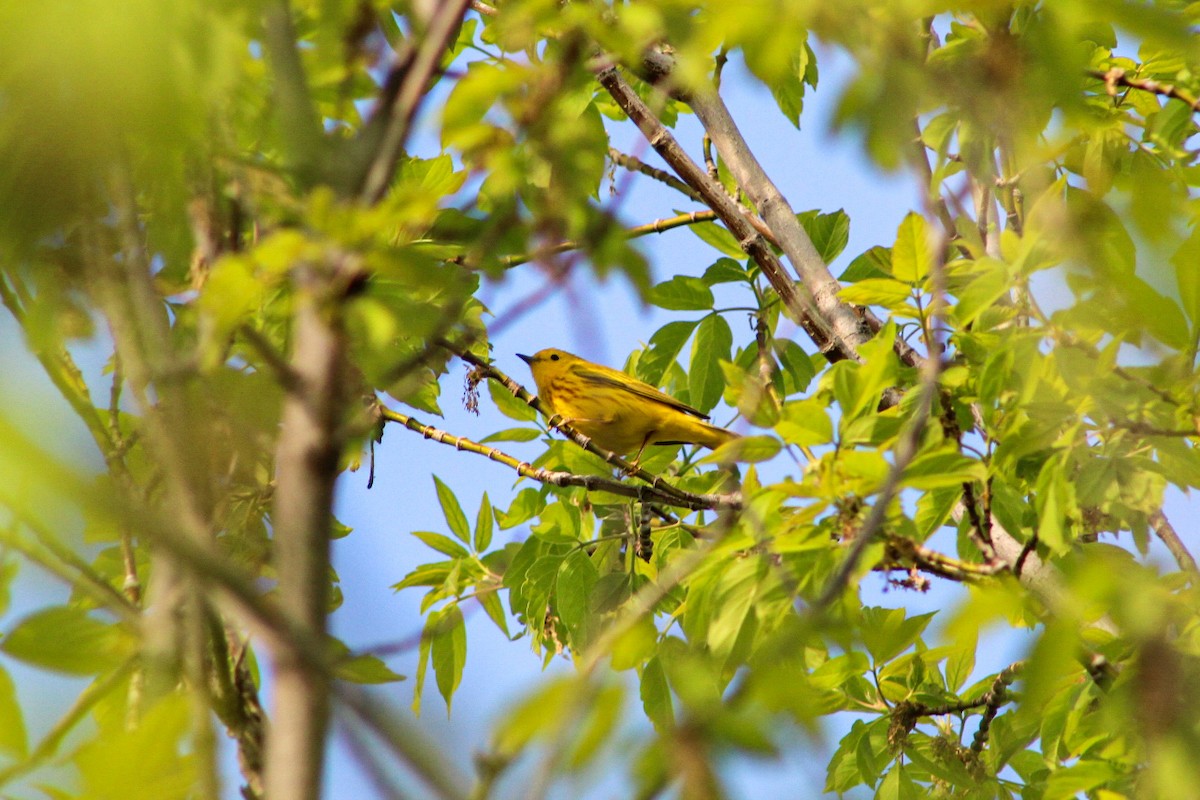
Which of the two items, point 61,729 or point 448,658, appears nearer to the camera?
point 61,729

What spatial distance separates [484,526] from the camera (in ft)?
14.0

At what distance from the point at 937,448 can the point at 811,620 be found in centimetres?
122

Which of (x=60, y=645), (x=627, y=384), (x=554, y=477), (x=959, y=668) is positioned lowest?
(x=60, y=645)

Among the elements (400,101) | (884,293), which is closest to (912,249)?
(884,293)

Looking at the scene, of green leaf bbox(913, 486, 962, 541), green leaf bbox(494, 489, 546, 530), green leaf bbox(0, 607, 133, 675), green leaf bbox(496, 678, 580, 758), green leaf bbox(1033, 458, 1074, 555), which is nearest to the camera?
green leaf bbox(496, 678, 580, 758)

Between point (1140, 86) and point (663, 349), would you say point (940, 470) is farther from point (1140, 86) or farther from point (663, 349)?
point (663, 349)

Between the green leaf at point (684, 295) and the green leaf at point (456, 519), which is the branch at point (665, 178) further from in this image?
the green leaf at point (456, 519)

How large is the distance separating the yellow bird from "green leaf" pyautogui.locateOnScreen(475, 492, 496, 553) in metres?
1.76

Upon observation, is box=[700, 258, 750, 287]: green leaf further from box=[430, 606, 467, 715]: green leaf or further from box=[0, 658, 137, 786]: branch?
box=[0, 658, 137, 786]: branch

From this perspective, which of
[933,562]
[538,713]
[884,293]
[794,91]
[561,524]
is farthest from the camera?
[794,91]

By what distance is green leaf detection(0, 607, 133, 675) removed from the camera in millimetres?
1795

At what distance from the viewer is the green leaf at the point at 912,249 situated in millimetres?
2979

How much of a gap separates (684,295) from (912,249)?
154cm

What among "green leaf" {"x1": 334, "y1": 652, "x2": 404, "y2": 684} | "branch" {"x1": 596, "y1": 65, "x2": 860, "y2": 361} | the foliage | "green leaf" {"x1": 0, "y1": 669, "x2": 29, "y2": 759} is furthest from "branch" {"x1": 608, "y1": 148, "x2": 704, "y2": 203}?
"green leaf" {"x1": 0, "y1": 669, "x2": 29, "y2": 759}
